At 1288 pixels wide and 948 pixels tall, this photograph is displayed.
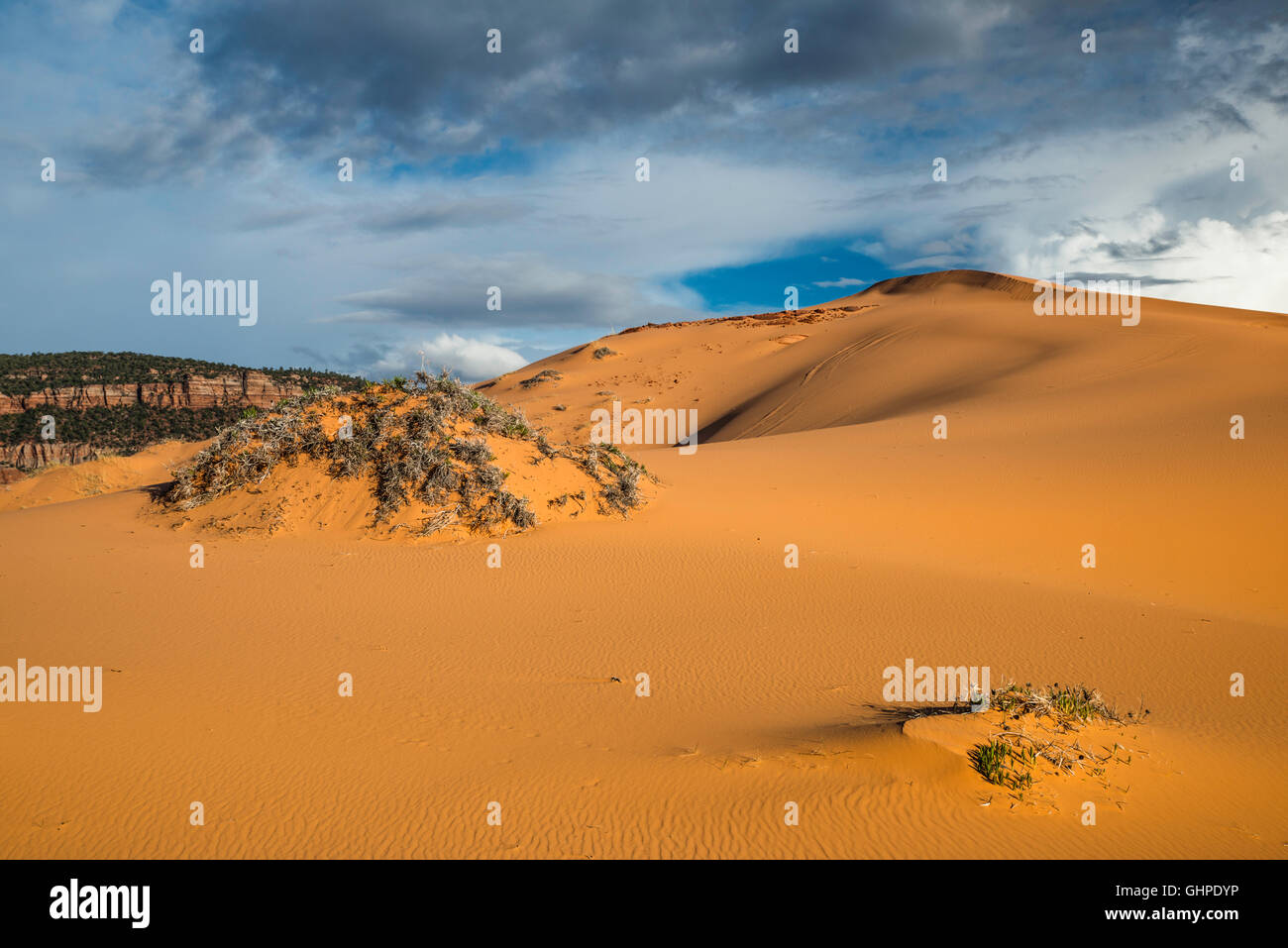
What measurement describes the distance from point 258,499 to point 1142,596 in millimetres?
11715

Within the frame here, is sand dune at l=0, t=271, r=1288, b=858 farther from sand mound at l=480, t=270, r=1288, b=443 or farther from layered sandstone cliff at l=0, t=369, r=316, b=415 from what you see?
layered sandstone cliff at l=0, t=369, r=316, b=415

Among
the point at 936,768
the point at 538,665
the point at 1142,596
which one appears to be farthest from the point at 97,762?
the point at 1142,596

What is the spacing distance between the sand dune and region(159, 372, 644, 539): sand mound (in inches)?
22.4

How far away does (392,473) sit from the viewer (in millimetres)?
10914

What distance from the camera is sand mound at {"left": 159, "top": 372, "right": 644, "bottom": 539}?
10.6 metres

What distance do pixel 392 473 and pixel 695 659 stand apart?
6296 millimetres

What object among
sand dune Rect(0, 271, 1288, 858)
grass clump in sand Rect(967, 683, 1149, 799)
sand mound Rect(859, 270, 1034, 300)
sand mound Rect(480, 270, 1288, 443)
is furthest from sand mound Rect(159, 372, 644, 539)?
sand mound Rect(859, 270, 1034, 300)

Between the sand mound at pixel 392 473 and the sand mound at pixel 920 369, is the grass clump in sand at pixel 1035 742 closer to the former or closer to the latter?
the sand mound at pixel 392 473

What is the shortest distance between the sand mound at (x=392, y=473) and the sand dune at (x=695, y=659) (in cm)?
57

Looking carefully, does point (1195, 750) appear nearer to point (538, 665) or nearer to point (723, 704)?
point (723, 704)
